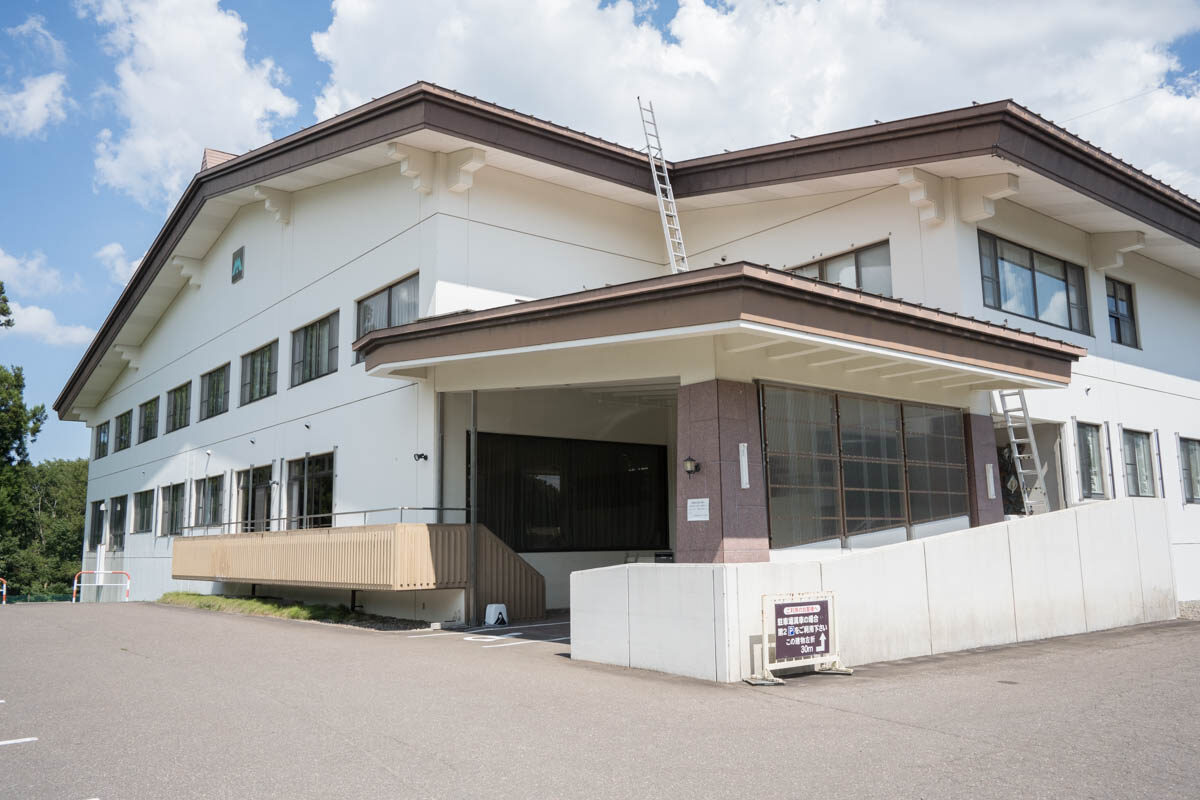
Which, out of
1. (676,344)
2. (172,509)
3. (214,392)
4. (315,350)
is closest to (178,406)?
(172,509)

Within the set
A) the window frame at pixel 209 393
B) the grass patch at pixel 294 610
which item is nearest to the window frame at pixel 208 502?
the window frame at pixel 209 393

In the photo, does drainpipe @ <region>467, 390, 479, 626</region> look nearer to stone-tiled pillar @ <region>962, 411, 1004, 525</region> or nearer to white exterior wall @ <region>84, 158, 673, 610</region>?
white exterior wall @ <region>84, 158, 673, 610</region>

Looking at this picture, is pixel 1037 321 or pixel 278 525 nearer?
pixel 1037 321

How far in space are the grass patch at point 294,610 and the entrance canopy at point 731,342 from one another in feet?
15.1

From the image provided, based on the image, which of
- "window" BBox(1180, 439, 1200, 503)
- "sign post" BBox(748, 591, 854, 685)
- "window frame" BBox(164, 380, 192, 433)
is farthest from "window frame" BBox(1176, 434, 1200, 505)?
"window frame" BBox(164, 380, 192, 433)

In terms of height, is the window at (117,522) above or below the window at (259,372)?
below

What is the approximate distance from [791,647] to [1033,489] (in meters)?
8.82

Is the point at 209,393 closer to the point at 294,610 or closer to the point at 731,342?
the point at 294,610

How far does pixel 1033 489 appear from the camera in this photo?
54.5ft

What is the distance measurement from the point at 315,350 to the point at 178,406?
12.4 m

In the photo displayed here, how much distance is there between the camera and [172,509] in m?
30.3

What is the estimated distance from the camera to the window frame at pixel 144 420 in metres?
33.7

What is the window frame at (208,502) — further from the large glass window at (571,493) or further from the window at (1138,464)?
the window at (1138,464)

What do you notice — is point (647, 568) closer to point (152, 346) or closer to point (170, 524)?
point (170, 524)
